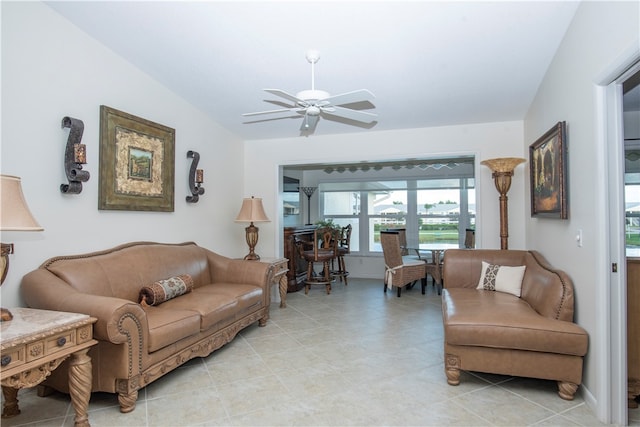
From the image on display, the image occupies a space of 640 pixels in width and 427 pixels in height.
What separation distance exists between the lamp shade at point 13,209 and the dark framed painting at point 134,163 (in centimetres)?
114

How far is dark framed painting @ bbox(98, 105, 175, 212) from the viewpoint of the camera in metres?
3.15

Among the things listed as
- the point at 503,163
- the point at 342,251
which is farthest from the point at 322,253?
the point at 503,163

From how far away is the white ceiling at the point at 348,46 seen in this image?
2629mm

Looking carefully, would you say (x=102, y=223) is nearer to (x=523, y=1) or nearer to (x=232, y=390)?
(x=232, y=390)

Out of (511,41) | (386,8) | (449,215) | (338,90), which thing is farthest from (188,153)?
(449,215)

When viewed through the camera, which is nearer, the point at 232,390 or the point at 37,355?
the point at 37,355

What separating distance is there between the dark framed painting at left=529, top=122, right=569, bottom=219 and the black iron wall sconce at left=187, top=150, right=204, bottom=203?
11.9 feet

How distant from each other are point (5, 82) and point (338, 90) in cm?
270

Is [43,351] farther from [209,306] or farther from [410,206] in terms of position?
[410,206]

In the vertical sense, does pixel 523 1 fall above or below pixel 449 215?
above

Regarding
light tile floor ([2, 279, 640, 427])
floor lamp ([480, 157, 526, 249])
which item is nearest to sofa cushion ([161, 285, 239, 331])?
light tile floor ([2, 279, 640, 427])

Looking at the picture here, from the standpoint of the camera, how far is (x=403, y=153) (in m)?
4.94

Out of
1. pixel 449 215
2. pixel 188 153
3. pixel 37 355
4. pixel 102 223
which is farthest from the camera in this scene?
pixel 449 215

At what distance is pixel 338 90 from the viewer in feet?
12.4
